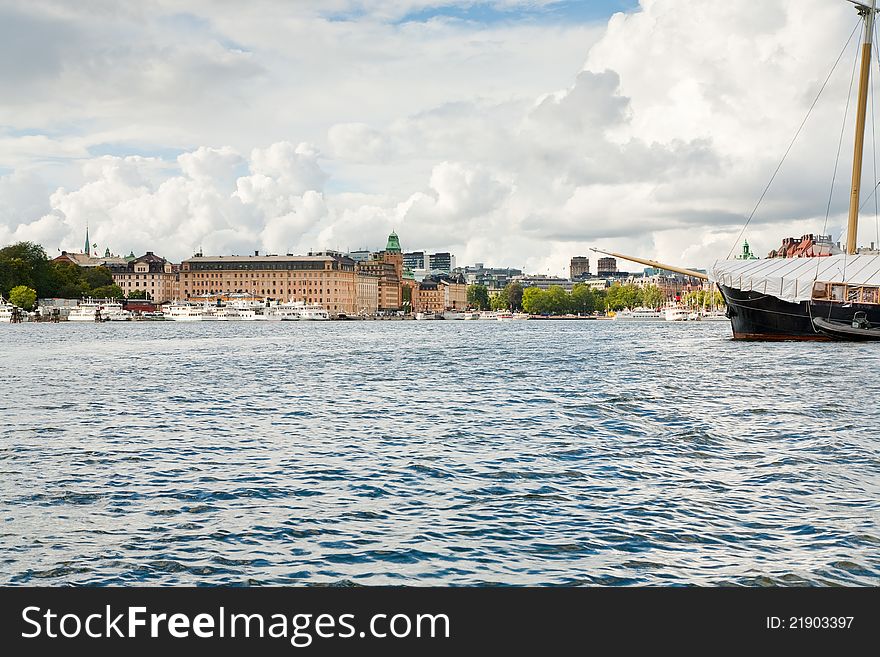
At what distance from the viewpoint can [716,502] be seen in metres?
15.3

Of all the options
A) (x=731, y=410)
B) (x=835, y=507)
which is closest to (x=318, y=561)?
(x=835, y=507)

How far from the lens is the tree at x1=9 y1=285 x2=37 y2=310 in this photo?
174 m

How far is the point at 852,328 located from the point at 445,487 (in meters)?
60.7

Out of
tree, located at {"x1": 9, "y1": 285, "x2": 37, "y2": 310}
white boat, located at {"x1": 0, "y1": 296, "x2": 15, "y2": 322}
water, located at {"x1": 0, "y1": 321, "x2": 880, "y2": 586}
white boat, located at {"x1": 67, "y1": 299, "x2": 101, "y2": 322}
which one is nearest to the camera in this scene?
water, located at {"x1": 0, "y1": 321, "x2": 880, "y2": 586}

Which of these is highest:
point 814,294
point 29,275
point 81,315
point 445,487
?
point 29,275

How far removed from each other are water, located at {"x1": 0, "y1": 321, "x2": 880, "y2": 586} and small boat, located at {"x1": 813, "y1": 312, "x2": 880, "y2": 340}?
3607cm

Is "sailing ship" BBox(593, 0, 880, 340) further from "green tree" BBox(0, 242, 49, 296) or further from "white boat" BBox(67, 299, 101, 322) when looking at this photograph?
"white boat" BBox(67, 299, 101, 322)

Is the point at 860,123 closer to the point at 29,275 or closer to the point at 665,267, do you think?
the point at 665,267

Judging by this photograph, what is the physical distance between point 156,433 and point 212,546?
12442 mm

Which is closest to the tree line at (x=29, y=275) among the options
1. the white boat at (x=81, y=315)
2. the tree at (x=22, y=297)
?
Result: the tree at (x=22, y=297)

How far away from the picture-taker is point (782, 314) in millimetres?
71438
